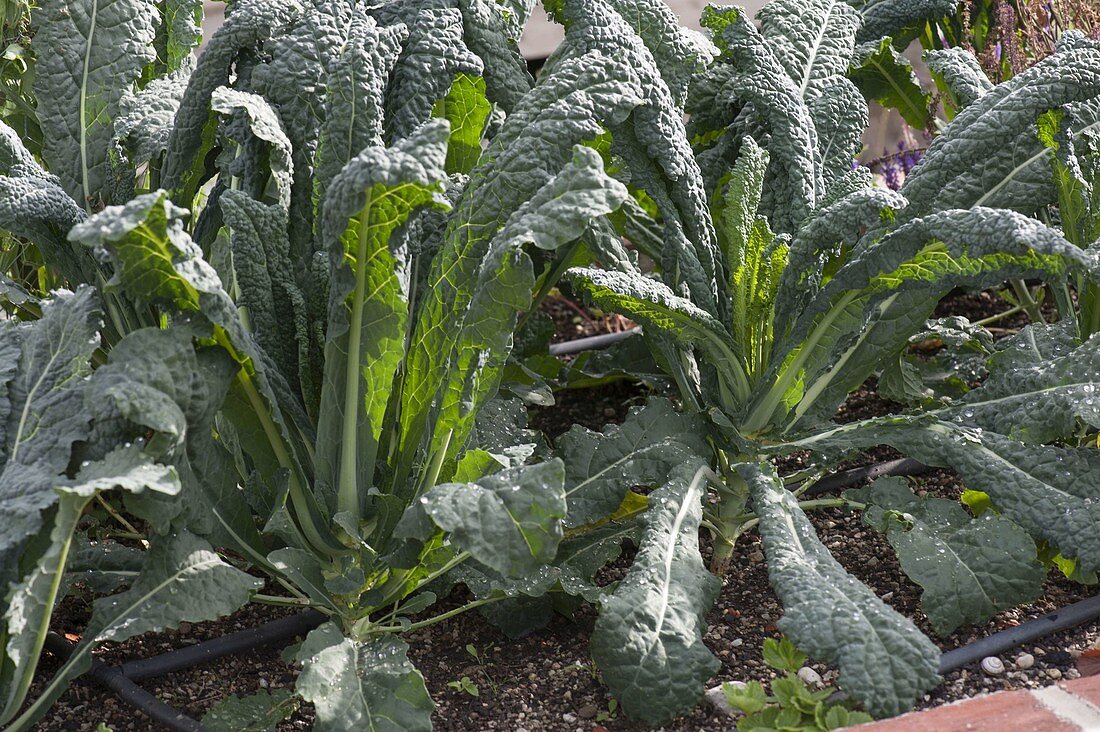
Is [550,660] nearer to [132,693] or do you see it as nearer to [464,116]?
[132,693]

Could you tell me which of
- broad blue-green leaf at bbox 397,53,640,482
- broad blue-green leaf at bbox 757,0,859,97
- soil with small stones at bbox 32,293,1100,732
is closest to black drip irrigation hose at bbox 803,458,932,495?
soil with small stones at bbox 32,293,1100,732

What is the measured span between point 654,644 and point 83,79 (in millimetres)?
1456

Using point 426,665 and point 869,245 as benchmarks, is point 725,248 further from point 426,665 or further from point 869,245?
point 426,665

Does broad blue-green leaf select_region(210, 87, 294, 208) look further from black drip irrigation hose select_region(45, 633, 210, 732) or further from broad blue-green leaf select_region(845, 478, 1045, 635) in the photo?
broad blue-green leaf select_region(845, 478, 1045, 635)

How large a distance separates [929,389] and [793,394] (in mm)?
555

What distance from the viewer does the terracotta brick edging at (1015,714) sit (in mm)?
1335

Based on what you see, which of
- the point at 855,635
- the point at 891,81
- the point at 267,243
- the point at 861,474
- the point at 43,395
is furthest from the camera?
the point at 891,81

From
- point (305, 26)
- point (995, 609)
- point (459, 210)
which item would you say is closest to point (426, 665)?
point (459, 210)

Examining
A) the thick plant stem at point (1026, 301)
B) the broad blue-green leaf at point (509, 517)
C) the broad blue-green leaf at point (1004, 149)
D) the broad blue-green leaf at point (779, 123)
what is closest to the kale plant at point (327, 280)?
the broad blue-green leaf at point (509, 517)

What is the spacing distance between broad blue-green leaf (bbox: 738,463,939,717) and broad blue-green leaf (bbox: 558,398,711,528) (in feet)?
0.98

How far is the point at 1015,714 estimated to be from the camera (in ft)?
4.49

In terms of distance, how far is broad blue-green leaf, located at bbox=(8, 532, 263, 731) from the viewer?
142 cm

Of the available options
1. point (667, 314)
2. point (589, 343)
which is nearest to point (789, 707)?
point (667, 314)

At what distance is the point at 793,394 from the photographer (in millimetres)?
1882
